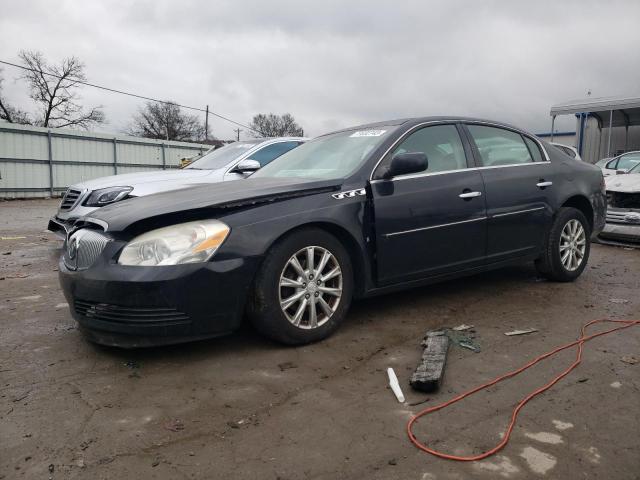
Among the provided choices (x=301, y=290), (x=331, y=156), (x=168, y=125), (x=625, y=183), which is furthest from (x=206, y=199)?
(x=168, y=125)

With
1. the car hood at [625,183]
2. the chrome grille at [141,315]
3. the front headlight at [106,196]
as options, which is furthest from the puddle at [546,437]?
the car hood at [625,183]

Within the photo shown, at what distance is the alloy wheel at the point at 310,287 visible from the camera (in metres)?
3.28

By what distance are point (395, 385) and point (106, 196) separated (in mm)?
4607

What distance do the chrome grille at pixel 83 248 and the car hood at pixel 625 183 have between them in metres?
7.05

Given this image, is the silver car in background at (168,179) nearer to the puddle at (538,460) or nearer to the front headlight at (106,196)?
the front headlight at (106,196)

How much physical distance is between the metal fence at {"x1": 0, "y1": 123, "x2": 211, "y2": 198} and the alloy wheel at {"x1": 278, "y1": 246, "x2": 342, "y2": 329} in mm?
18517

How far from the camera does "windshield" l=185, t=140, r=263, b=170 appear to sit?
23.0ft

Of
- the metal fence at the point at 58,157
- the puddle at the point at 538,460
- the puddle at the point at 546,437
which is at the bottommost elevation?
the puddle at the point at 538,460

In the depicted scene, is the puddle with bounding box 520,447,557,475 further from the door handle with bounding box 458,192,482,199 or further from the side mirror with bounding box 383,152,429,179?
the door handle with bounding box 458,192,482,199

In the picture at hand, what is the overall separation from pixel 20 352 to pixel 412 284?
2675 millimetres

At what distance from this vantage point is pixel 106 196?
615 centimetres

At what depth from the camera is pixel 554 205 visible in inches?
191

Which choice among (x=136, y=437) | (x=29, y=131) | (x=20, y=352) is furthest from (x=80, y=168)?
(x=136, y=437)

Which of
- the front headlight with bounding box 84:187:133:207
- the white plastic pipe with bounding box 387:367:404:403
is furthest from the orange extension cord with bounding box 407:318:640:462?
the front headlight with bounding box 84:187:133:207
